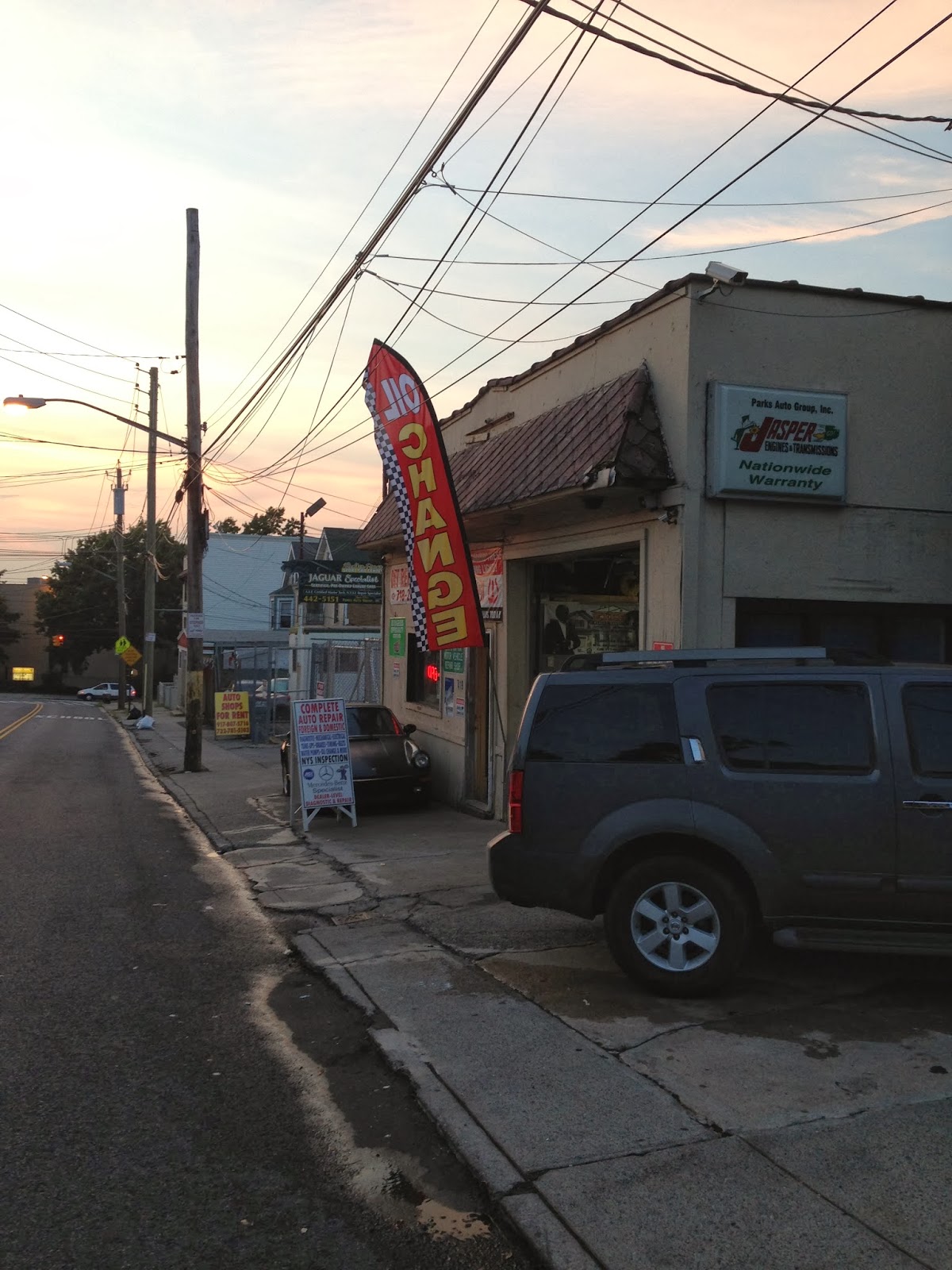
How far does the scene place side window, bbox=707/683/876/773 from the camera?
564 cm

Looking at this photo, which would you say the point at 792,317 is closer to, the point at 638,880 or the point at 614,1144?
the point at 638,880

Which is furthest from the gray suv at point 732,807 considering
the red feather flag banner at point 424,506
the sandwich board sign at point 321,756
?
the sandwich board sign at point 321,756

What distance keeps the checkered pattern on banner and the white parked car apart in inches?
2131

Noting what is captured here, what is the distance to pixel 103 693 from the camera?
65.6 m

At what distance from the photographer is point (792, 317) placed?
31.4ft

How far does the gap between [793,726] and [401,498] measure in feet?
22.2

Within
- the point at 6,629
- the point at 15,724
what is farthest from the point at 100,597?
the point at 15,724

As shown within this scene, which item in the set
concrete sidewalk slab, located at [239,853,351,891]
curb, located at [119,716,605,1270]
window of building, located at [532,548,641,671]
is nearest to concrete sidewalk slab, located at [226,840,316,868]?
concrete sidewalk slab, located at [239,853,351,891]

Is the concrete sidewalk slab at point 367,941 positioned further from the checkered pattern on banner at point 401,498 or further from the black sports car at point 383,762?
the black sports car at point 383,762

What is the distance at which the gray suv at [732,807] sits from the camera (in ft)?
17.9

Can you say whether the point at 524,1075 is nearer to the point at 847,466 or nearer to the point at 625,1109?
the point at 625,1109

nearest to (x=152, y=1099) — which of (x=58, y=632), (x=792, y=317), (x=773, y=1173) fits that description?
(x=773, y=1173)

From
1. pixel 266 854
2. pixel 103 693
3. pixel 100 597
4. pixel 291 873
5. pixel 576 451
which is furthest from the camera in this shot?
pixel 100 597

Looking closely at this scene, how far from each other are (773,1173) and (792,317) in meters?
7.84
